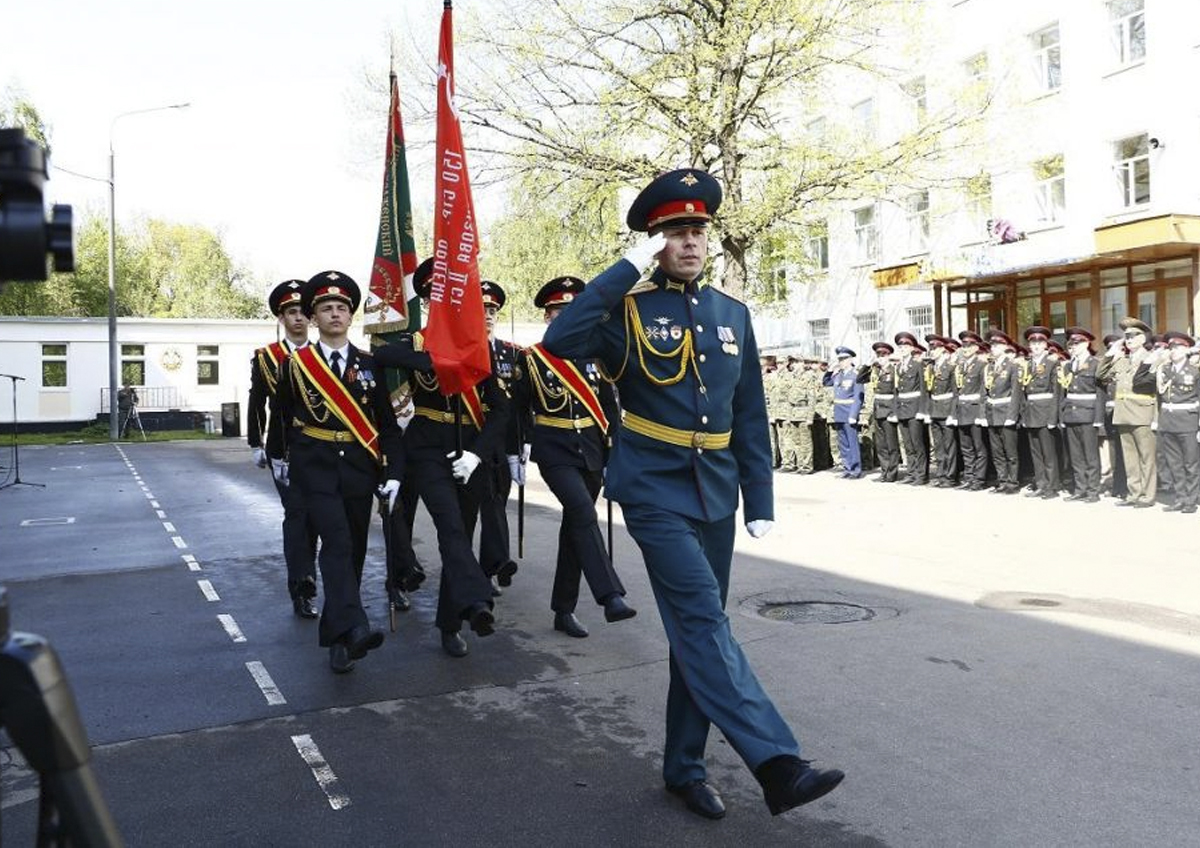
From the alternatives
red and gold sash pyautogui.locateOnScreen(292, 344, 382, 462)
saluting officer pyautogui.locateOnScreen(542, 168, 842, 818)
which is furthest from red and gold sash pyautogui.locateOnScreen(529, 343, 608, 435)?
saluting officer pyautogui.locateOnScreen(542, 168, 842, 818)

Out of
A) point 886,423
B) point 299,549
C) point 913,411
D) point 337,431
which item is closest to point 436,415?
point 337,431

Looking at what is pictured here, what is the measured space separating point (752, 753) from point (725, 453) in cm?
114

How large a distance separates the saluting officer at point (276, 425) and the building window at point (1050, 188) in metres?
20.9

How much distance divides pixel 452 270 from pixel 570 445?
1.31 meters

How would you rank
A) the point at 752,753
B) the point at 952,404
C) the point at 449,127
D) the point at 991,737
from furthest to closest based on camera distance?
the point at 952,404
the point at 449,127
the point at 991,737
the point at 752,753

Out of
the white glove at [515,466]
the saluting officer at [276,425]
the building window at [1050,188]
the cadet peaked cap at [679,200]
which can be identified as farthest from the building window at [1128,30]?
the cadet peaked cap at [679,200]

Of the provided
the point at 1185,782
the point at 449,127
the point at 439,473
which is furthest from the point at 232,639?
the point at 1185,782

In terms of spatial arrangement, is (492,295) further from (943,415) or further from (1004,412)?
(943,415)

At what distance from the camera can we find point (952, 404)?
15.5 metres

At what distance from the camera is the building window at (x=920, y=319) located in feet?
94.6

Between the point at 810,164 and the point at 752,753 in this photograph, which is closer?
the point at 752,753

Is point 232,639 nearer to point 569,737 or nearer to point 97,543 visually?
point 569,737

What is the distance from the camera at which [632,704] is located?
5.15 meters

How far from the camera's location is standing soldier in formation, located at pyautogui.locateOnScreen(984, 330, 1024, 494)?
14438 mm
